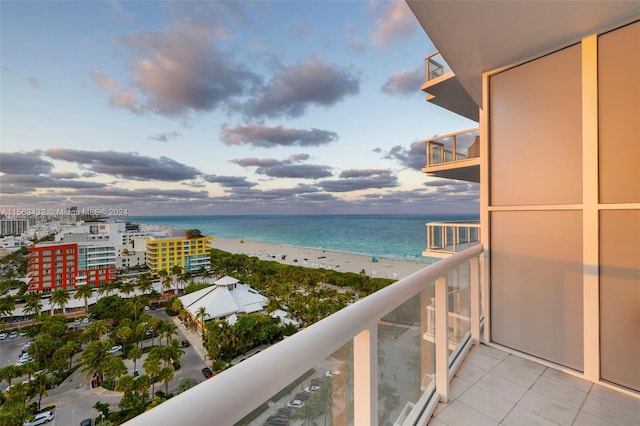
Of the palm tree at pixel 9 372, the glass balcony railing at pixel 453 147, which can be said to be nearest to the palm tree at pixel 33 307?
the palm tree at pixel 9 372

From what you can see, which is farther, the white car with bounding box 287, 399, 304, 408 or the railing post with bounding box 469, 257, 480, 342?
the railing post with bounding box 469, 257, 480, 342

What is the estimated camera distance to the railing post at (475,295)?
8.95ft

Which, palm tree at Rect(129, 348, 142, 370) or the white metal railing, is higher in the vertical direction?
the white metal railing

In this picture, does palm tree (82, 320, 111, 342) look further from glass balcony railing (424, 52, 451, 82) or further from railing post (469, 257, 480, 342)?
glass balcony railing (424, 52, 451, 82)

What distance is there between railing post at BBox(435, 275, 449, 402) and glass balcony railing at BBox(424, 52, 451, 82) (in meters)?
6.90

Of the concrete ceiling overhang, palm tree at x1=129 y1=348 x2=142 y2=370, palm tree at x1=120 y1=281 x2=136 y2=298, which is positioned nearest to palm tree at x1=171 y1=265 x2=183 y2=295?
palm tree at x1=120 y1=281 x2=136 y2=298

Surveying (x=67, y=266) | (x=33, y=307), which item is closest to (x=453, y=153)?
(x=33, y=307)

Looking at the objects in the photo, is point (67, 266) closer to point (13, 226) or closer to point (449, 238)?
point (13, 226)

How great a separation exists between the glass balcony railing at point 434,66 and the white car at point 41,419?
21.0 m

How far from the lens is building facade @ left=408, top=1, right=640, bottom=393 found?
86.4 inches

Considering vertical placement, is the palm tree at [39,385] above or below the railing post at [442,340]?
below

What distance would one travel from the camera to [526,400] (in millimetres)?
2002

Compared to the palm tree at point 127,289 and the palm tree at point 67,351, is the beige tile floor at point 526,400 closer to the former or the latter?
the palm tree at point 67,351

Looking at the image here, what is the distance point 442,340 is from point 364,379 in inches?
45.8
